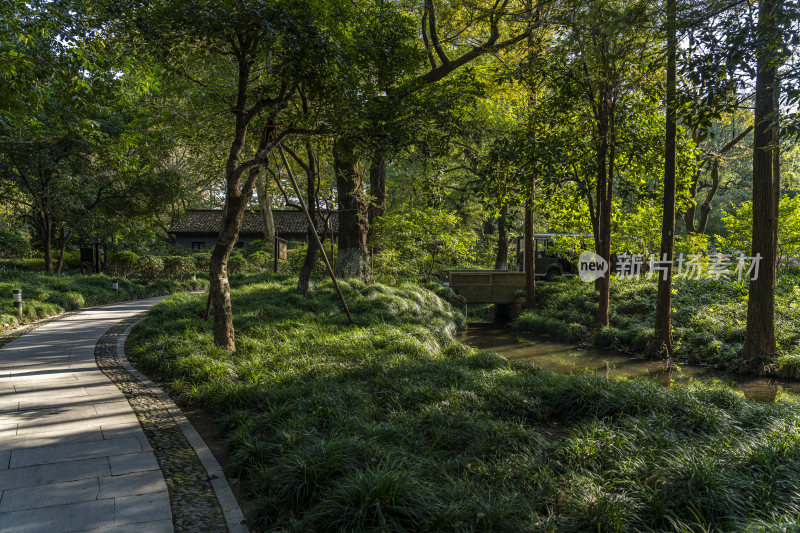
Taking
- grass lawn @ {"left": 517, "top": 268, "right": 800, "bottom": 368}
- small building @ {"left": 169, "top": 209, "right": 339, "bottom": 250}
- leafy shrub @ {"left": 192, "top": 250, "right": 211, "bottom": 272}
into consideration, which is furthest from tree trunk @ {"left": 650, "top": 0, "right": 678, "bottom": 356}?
small building @ {"left": 169, "top": 209, "right": 339, "bottom": 250}

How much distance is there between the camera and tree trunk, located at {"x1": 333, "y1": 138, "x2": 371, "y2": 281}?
13094 millimetres

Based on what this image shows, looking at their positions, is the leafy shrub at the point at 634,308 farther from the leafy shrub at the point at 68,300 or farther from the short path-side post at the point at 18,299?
the leafy shrub at the point at 68,300

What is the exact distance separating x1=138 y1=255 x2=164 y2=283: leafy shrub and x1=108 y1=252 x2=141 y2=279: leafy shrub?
0.25 meters

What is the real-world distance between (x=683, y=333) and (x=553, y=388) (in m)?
8.34

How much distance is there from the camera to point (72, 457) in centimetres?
405

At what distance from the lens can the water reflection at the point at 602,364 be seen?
8.88 m

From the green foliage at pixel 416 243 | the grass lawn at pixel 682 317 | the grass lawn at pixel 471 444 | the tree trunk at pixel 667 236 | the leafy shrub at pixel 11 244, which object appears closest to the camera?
the grass lawn at pixel 471 444

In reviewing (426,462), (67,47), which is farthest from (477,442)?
(67,47)

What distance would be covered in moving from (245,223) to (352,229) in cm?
2399

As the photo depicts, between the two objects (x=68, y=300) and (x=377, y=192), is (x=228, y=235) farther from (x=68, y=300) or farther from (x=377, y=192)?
(x=68, y=300)

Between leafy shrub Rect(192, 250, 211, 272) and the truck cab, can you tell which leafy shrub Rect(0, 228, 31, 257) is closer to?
leafy shrub Rect(192, 250, 211, 272)

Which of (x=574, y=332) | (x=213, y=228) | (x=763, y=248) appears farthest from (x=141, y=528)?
(x=213, y=228)

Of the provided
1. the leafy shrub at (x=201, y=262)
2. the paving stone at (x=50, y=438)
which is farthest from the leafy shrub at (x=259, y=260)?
the paving stone at (x=50, y=438)

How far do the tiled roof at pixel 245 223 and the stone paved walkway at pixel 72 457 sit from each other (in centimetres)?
2744
